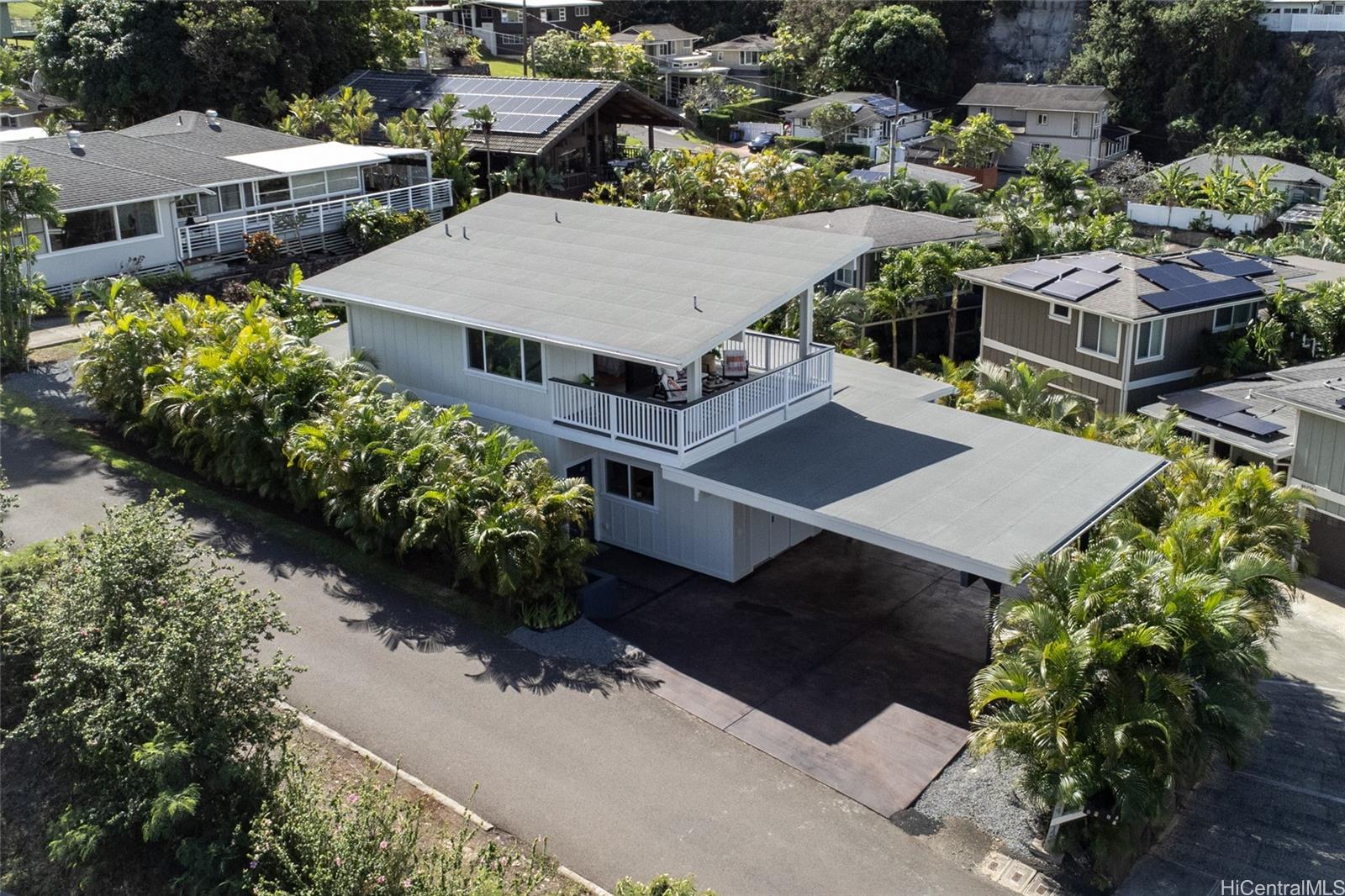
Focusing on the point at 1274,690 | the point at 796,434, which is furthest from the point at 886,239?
the point at 1274,690

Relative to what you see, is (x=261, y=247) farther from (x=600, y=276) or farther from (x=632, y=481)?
(x=632, y=481)

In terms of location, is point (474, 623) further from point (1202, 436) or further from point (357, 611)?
point (1202, 436)

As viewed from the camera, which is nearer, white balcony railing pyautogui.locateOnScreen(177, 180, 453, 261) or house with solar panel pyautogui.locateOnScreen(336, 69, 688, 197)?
white balcony railing pyautogui.locateOnScreen(177, 180, 453, 261)

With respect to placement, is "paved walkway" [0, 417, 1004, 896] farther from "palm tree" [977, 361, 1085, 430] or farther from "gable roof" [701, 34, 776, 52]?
"gable roof" [701, 34, 776, 52]

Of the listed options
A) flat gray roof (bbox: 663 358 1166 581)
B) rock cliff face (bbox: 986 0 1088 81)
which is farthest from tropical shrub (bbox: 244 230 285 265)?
rock cliff face (bbox: 986 0 1088 81)

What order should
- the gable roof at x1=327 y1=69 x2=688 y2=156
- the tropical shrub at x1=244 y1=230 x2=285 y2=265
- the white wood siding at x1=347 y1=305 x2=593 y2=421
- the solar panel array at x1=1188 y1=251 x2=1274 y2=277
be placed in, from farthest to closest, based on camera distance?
the gable roof at x1=327 y1=69 x2=688 y2=156
the tropical shrub at x1=244 y1=230 x2=285 y2=265
the solar panel array at x1=1188 y1=251 x2=1274 y2=277
the white wood siding at x1=347 y1=305 x2=593 y2=421

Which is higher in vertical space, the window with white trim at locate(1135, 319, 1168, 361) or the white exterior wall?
the white exterior wall
